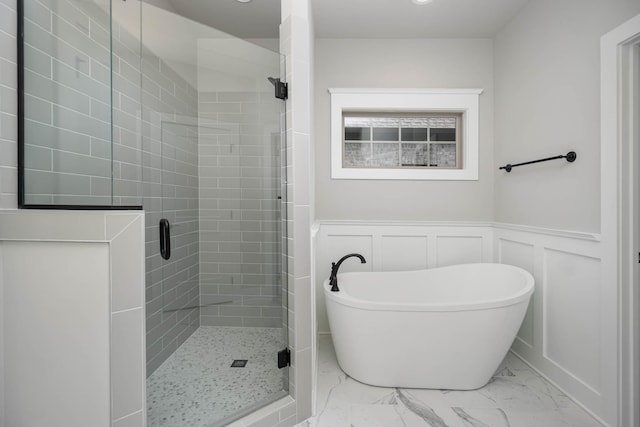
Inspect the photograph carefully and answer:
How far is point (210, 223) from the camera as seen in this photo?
4.39 feet

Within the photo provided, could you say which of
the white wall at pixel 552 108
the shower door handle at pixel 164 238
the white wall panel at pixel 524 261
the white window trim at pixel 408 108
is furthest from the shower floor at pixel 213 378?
the white wall at pixel 552 108

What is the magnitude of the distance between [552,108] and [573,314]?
131 cm

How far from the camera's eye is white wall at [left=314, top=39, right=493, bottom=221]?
245 centimetres

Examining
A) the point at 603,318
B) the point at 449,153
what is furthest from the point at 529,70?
the point at 603,318

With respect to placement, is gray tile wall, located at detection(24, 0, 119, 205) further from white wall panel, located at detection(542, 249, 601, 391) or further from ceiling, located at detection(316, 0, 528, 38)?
white wall panel, located at detection(542, 249, 601, 391)

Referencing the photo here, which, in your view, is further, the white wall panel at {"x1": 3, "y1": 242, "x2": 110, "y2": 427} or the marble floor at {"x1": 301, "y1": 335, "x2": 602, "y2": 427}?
the marble floor at {"x1": 301, "y1": 335, "x2": 602, "y2": 427}

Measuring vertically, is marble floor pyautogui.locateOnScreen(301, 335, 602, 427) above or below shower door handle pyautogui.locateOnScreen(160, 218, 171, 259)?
below

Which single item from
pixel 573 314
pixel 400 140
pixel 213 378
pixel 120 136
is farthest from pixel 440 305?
pixel 120 136

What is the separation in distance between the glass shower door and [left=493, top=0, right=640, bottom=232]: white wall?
5.73 feet

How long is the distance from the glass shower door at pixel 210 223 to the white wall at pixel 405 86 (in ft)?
3.60

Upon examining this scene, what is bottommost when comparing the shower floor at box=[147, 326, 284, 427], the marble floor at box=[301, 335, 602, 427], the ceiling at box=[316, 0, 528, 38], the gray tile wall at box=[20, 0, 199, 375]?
the marble floor at box=[301, 335, 602, 427]

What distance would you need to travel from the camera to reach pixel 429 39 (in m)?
2.44

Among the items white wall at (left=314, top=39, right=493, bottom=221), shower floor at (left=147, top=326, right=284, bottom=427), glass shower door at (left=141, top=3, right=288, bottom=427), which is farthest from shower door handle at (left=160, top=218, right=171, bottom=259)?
white wall at (left=314, top=39, right=493, bottom=221)

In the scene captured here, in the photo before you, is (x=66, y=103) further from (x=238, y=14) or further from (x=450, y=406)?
(x=450, y=406)
